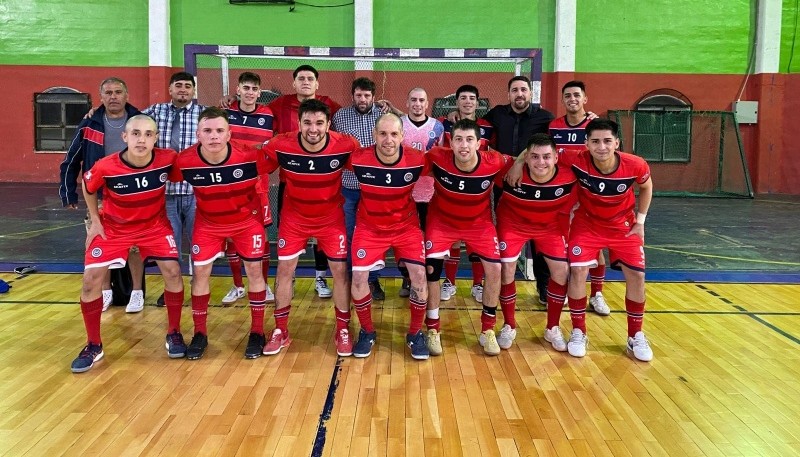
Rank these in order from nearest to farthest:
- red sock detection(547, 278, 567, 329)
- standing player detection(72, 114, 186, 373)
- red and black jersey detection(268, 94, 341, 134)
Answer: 1. standing player detection(72, 114, 186, 373)
2. red sock detection(547, 278, 567, 329)
3. red and black jersey detection(268, 94, 341, 134)

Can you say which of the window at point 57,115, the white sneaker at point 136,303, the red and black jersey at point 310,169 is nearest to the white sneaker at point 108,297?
the white sneaker at point 136,303

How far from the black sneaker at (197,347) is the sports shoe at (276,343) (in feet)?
1.40

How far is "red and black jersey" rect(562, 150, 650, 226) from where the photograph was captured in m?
4.42

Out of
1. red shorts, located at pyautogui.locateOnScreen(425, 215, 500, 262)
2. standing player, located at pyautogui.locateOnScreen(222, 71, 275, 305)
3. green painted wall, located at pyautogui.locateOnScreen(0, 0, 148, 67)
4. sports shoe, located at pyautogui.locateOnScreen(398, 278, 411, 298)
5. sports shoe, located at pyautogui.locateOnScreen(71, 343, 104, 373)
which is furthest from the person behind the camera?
green painted wall, located at pyautogui.locateOnScreen(0, 0, 148, 67)

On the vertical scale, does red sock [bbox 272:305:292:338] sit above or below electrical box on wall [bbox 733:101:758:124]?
below

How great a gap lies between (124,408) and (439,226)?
2.38m

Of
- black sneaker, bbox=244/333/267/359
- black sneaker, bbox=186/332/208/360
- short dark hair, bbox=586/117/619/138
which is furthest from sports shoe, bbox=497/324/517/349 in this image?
black sneaker, bbox=186/332/208/360

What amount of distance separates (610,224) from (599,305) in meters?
1.14

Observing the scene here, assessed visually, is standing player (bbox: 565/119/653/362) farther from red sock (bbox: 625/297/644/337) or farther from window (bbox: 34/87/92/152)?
window (bbox: 34/87/92/152)

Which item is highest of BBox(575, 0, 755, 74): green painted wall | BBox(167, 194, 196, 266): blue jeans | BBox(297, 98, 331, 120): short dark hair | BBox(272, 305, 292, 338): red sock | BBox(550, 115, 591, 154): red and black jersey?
BBox(575, 0, 755, 74): green painted wall

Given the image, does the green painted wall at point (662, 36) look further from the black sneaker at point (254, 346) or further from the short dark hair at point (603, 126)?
the black sneaker at point (254, 346)

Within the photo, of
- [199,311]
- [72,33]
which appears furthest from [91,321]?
[72,33]

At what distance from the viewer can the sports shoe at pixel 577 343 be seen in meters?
4.39

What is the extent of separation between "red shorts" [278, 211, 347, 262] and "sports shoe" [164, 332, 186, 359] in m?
0.89
